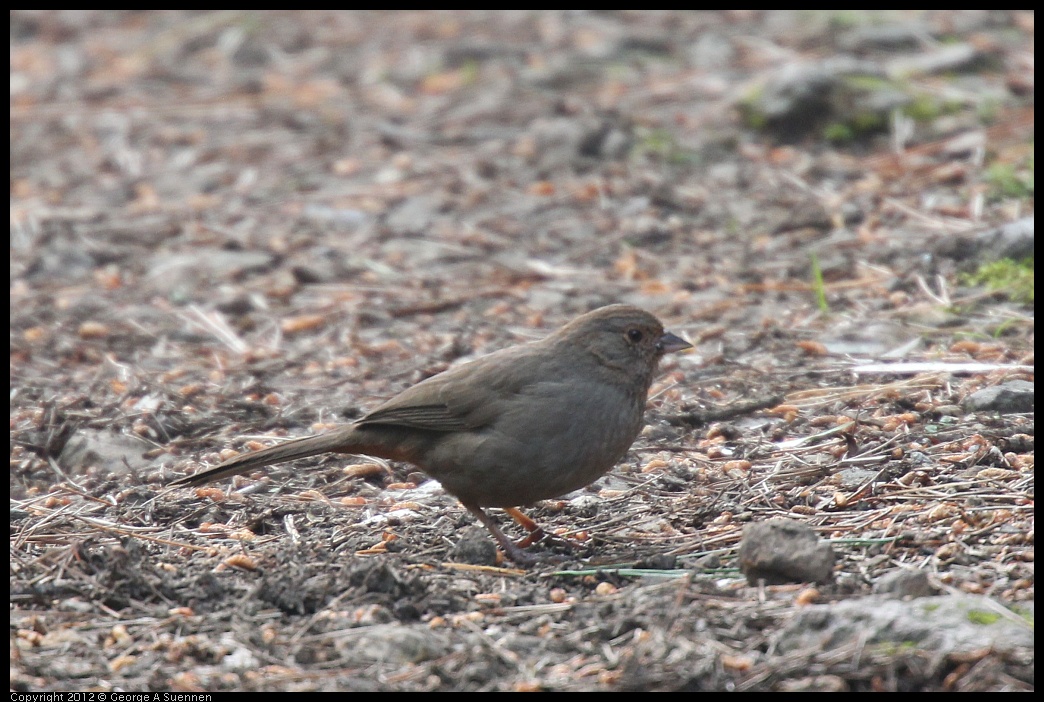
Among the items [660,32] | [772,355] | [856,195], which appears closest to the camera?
[772,355]

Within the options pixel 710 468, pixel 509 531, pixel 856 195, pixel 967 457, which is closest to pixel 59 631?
pixel 509 531

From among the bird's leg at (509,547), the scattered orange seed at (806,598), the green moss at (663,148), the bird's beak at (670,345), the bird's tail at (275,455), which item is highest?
the bird's beak at (670,345)

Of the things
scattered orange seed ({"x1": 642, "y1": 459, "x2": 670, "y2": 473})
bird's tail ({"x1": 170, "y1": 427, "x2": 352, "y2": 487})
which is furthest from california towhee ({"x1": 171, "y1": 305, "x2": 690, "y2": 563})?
scattered orange seed ({"x1": 642, "y1": 459, "x2": 670, "y2": 473})

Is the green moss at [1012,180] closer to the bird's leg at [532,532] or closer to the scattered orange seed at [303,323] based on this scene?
the scattered orange seed at [303,323]

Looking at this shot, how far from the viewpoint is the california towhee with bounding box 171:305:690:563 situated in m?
4.85

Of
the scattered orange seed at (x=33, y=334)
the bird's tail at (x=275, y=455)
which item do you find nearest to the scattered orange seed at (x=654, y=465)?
the bird's tail at (x=275, y=455)

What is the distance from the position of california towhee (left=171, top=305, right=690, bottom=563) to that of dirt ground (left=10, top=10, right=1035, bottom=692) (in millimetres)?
257

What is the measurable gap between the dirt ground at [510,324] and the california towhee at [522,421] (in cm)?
26

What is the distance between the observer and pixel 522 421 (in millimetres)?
4922

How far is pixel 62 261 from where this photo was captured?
8.48 meters

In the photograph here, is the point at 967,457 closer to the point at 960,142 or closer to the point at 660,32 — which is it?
the point at 960,142

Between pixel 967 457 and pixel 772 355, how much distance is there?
5.16 ft

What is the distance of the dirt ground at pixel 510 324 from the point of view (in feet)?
13.1

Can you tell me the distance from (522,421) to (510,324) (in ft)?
7.72
